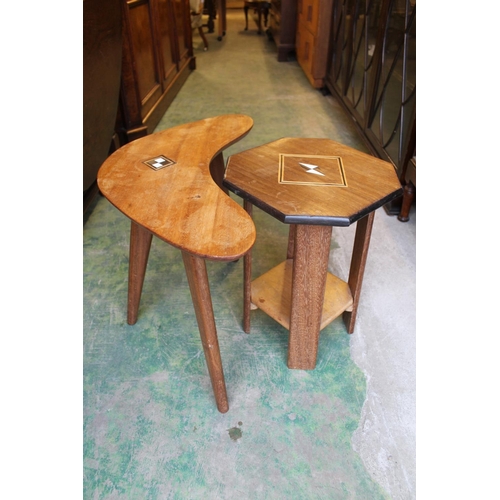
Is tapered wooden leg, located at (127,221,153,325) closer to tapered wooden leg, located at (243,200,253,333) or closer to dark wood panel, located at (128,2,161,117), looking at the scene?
tapered wooden leg, located at (243,200,253,333)

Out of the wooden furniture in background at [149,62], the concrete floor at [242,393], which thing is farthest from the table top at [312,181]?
the wooden furniture in background at [149,62]

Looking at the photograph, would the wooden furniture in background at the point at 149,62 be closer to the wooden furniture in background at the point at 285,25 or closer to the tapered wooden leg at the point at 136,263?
the wooden furniture in background at the point at 285,25

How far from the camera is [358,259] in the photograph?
1.30 meters

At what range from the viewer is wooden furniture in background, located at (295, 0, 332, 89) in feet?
10.8

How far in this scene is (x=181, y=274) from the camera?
169cm

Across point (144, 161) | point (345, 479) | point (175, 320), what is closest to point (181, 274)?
→ point (175, 320)

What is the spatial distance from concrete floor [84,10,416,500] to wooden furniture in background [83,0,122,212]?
39cm

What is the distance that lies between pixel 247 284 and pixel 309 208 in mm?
422

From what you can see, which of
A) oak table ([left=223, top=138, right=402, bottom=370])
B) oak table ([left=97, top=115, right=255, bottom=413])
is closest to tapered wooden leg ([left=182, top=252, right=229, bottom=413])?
oak table ([left=97, top=115, right=255, bottom=413])

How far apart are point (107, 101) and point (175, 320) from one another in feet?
3.99

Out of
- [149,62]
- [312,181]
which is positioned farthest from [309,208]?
→ [149,62]

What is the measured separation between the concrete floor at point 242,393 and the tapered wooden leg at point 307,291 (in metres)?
0.08

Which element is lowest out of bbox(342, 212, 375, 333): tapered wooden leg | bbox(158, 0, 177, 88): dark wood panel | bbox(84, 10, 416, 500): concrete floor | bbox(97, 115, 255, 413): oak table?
bbox(84, 10, 416, 500): concrete floor

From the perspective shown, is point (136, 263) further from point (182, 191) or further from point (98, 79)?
point (98, 79)
